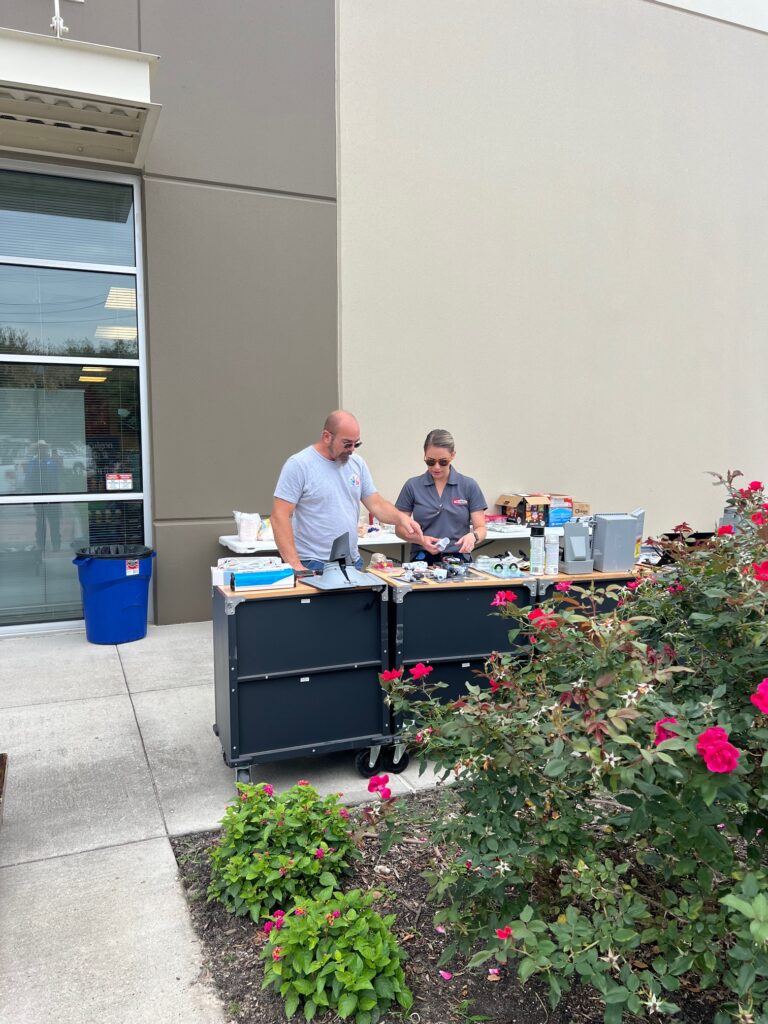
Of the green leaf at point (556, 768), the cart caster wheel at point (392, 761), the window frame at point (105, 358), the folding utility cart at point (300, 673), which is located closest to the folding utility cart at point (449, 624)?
the folding utility cart at point (300, 673)

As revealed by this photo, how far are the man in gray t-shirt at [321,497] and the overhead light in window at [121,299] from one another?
119 inches

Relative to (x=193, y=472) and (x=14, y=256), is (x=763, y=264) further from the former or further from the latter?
(x=14, y=256)

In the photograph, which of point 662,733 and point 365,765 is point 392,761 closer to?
point 365,765

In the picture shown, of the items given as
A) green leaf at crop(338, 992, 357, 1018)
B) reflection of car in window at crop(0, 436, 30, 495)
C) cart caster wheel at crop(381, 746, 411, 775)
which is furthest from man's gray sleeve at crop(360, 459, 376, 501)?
reflection of car in window at crop(0, 436, 30, 495)

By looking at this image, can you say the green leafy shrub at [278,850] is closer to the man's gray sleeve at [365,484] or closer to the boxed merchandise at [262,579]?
the boxed merchandise at [262,579]

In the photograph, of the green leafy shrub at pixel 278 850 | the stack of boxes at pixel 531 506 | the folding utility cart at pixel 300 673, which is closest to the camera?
the green leafy shrub at pixel 278 850

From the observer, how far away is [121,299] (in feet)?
19.5

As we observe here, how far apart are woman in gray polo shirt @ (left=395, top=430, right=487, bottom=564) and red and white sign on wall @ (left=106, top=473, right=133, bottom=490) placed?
2562mm

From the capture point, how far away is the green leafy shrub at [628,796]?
1389 mm

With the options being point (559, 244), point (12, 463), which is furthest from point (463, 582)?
point (559, 244)

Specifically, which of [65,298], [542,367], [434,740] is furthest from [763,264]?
[434,740]

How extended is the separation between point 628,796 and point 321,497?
2.60 metres

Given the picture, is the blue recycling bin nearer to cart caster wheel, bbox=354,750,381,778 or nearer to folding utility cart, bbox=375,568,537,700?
folding utility cart, bbox=375,568,537,700

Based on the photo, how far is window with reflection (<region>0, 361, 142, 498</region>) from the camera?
5.67 m
